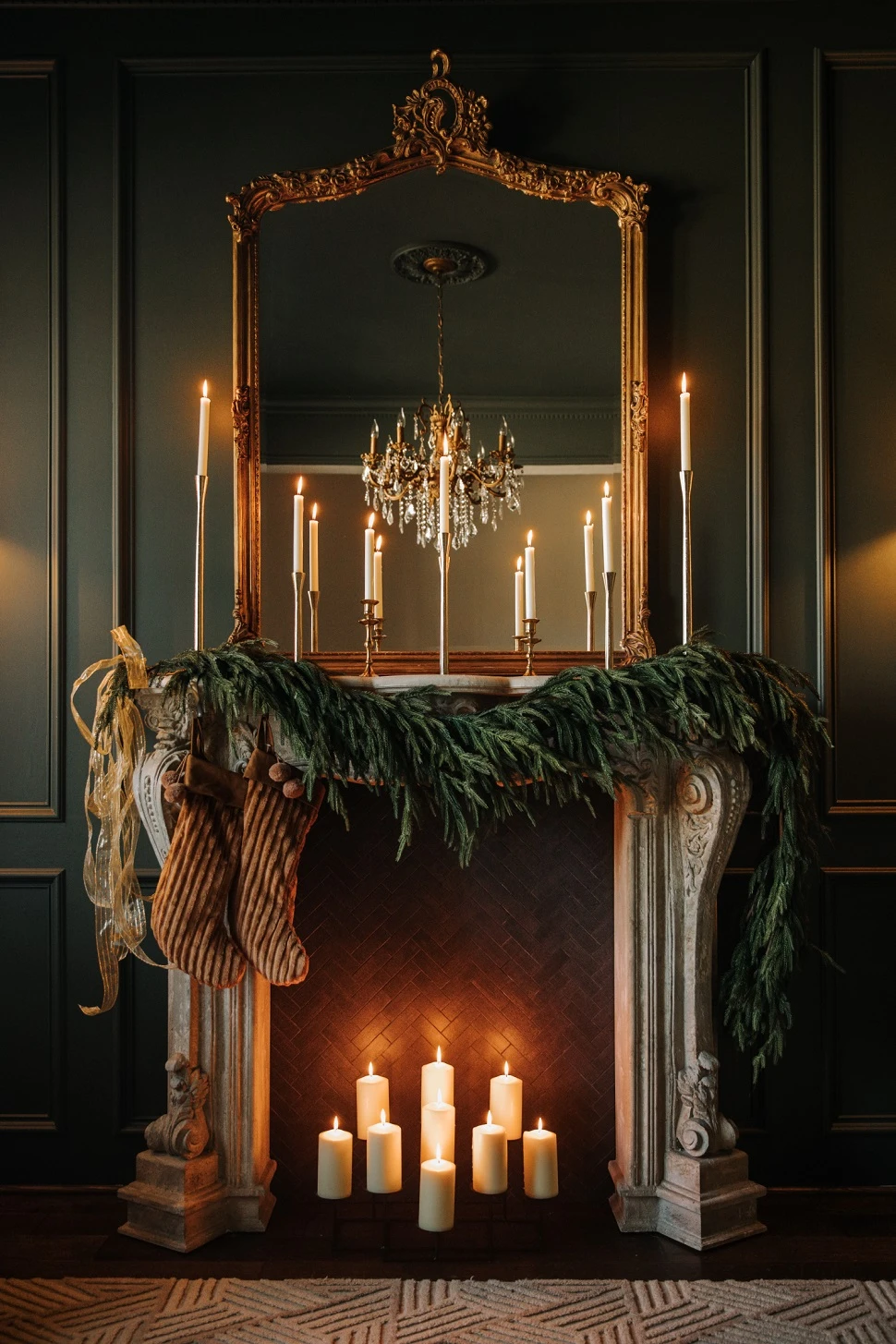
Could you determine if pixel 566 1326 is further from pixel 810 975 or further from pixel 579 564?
pixel 579 564

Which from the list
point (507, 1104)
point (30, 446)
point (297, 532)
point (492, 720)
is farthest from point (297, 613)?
point (507, 1104)

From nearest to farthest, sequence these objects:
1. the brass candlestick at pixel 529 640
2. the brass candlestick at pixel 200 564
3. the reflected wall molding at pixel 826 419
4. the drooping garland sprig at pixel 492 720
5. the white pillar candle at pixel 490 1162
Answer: the drooping garland sprig at pixel 492 720 < the white pillar candle at pixel 490 1162 < the brass candlestick at pixel 200 564 < the brass candlestick at pixel 529 640 < the reflected wall molding at pixel 826 419

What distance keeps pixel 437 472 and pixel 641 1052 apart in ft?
4.79

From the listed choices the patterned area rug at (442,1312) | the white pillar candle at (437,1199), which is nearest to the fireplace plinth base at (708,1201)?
the patterned area rug at (442,1312)

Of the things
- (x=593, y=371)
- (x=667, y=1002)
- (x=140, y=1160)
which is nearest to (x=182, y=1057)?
(x=140, y=1160)

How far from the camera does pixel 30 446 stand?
2.62 metres

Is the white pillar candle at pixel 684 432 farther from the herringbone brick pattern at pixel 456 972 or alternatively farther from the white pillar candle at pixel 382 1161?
the white pillar candle at pixel 382 1161

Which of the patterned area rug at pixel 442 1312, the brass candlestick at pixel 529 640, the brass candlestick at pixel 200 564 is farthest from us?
the brass candlestick at pixel 529 640

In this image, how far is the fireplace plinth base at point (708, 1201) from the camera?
86.5 inches

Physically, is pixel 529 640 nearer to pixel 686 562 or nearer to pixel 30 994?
pixel 686 562

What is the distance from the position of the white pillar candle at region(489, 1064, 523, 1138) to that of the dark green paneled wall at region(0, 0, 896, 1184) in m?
0.90

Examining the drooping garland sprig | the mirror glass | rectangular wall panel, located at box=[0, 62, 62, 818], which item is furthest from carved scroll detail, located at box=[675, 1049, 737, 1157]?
rectangular wall panel, located at box=[0, 62, 62, 818]

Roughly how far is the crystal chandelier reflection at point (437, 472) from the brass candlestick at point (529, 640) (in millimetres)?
261

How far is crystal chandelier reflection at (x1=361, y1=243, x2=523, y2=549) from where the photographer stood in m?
2.54
